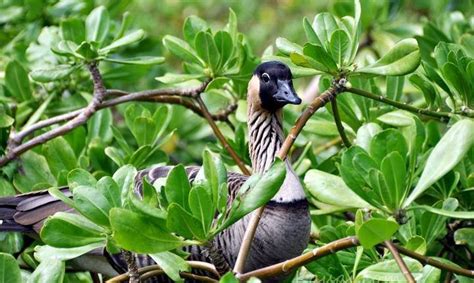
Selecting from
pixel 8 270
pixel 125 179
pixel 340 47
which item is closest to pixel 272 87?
pixel 340 47

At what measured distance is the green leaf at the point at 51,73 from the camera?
2447 mm

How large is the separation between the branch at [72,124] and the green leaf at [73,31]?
20cm

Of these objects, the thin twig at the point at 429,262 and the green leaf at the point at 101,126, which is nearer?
the thin twig at the point at 429,262

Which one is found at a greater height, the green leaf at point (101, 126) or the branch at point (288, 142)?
the branch at point (288, 142)

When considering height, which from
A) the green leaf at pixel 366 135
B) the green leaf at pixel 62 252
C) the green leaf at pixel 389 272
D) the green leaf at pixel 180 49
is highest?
the green leaf at pixel 180 49

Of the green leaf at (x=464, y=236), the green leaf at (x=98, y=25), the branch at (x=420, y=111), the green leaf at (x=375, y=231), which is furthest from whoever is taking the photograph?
the green leaf at (x=98, y=25)

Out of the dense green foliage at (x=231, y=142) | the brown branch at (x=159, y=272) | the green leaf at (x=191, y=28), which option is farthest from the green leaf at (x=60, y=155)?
the brown branch at (x=159, y=272)

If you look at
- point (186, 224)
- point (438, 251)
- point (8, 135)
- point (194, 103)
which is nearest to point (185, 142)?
point (194, 103)

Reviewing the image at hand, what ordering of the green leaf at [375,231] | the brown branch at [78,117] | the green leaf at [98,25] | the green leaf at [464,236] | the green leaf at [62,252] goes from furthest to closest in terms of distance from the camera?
the green leaf at [98,25] → the brown branch at [78,117] → the green leaf at [464,236] → the green leaf at [62,252] → the green leaf at [375,231]

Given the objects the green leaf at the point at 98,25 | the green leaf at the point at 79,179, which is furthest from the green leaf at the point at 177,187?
the green leaf at the point at 98,25

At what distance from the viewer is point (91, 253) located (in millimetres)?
2475

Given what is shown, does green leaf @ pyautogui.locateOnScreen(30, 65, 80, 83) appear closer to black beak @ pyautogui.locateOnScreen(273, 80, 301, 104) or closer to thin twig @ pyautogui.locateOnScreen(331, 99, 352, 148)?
black beak @ pyautogui.locateOnScreen(273, 80, 301, 104)

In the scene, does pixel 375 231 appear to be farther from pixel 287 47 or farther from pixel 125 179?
pixel 287 47

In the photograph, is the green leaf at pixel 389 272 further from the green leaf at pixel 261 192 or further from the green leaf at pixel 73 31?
the green leaf at pixel 73 31
